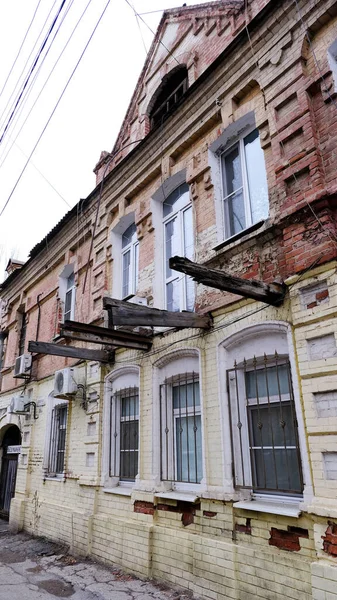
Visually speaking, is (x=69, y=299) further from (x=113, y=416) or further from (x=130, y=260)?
(x=113, y=416)

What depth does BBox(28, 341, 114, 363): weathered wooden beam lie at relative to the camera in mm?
6850

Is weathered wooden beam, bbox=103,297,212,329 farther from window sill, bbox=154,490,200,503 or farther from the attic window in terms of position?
the attic window

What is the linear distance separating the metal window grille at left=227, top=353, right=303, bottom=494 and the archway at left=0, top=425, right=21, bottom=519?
7647 millimetres

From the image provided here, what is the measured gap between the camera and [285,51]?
5316mm

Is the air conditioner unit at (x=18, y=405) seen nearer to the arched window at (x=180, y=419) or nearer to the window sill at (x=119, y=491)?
the window sill at (x=119, y=491)

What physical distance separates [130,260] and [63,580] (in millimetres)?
5236

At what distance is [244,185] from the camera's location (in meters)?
5.82

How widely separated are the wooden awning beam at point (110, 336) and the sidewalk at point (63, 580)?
3.12 m

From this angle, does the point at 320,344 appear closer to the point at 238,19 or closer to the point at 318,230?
the point at 318,230

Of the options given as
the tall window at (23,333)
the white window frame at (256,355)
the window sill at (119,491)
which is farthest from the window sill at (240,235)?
the tall window at (23,333)

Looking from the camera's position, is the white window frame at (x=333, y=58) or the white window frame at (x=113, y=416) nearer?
the white window frame at (x=333, y=58)

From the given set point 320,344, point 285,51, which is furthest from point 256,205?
point 320,344

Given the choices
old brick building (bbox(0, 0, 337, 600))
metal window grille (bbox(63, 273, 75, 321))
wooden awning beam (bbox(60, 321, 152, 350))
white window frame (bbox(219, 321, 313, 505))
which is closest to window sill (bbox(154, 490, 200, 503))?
old brick building (bbox(0, 0, 337, 600))

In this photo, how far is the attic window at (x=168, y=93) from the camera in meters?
8.01
